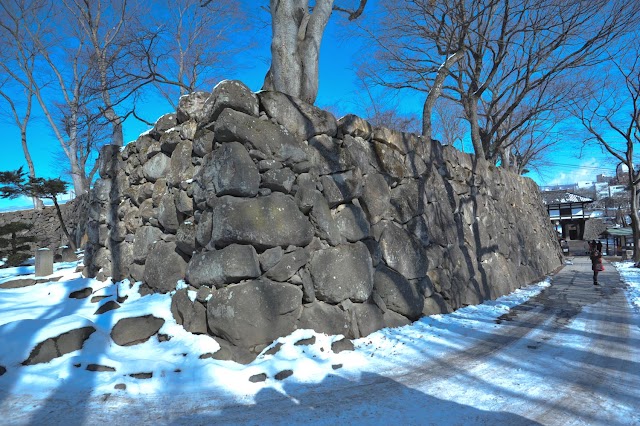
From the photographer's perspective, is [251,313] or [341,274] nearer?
[251,313]

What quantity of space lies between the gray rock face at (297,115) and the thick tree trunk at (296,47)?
3.18ft

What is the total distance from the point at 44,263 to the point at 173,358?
18.4 ft

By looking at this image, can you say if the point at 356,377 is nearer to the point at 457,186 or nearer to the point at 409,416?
the point at 409,416

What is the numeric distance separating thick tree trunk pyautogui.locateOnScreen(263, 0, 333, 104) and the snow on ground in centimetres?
393

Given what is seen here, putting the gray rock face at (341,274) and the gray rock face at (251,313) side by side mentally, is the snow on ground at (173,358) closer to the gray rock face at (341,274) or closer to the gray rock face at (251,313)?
the gray rock face at (251,313)

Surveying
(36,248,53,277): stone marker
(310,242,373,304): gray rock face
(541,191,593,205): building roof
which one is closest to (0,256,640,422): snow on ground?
(310,242,373,304): gray rock face

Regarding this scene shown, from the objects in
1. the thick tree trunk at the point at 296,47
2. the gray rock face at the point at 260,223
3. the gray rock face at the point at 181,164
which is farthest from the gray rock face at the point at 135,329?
the thick tree trunk at the point at 296,47

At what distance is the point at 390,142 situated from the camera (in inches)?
255

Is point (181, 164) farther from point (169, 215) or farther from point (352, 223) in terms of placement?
point (352, 223)

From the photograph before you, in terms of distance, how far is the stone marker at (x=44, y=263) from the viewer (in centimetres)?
748

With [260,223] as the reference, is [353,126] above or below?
above

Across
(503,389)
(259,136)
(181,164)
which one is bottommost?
(503,389)

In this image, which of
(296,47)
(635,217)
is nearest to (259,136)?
(296,47)

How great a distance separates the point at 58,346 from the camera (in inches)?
143
